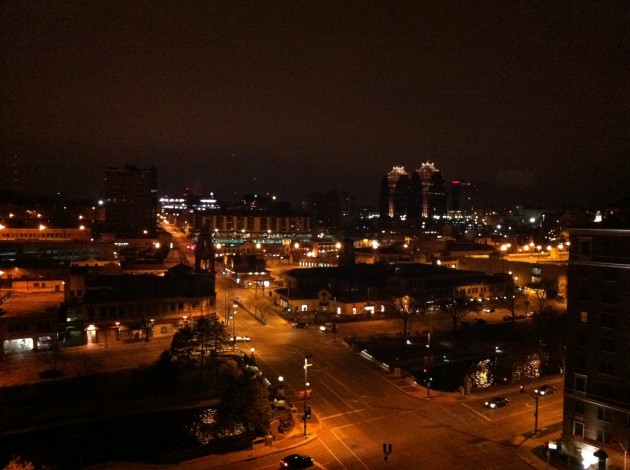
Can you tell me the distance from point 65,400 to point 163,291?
382 inches

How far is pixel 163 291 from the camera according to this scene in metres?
28.0

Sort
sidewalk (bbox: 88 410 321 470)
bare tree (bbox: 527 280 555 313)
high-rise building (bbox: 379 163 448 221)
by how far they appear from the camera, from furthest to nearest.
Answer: high-rise building (bbox: 379 163 448 221), bare tree (bbox: 527 280 555 313), sidewalk (bbox: 88 410 321 470)

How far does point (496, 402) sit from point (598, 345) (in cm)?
445

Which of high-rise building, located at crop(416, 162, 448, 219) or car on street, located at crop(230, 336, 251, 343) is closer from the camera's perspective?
car on street, located at crop(230, 336, 251, 343)

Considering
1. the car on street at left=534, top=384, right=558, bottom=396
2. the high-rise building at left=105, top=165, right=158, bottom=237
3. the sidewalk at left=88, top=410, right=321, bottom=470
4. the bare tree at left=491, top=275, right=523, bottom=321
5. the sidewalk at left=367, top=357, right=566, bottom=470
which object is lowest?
the sidewalk at left=88, top=410, right=321, bottom=470

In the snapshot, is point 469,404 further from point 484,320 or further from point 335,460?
point 484,320

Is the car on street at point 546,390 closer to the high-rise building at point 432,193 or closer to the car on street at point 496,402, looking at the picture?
the car on street at point 496,402

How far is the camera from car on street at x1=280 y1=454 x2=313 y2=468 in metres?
13.1

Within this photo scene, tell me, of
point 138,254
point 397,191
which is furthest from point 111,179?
point 397,191

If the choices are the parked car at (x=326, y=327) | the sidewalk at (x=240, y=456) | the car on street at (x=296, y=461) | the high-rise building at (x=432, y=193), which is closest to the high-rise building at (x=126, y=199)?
the parked car at (x=326, y=327)

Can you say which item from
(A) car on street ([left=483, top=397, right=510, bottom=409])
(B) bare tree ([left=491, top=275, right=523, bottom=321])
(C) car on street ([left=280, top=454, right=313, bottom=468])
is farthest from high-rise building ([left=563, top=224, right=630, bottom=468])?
(B) bare tree ([left=491, top=275, right=523, bottom=321])

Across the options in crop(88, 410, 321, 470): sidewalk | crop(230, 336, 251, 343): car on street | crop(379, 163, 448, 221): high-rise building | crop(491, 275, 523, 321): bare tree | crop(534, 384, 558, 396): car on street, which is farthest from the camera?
crop(379, 163, 448, 221): high-rise building

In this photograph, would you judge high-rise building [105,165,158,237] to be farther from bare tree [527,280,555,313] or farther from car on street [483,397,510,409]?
car on street [483,397,510,409]

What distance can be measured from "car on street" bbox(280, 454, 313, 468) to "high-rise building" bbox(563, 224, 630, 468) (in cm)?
716
